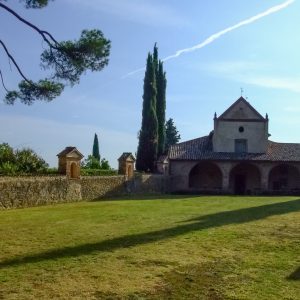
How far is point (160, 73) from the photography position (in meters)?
49.9

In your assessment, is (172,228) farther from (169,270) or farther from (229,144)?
(229,144)

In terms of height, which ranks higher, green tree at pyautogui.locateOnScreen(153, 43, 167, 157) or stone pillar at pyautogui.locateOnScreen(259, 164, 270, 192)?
green tree at pyautogui.locateOnScreen(153, 43, 167, 157)

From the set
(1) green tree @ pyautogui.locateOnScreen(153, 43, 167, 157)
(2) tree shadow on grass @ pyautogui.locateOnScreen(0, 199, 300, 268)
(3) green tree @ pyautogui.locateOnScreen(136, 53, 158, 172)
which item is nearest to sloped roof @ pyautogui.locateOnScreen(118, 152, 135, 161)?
(3) green tree @ pyautogui.locateOnScreen(136, 53, 158, 172)

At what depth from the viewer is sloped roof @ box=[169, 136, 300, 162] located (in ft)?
140

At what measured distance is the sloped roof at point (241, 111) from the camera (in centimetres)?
4394

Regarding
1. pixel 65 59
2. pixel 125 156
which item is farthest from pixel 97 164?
pixel 65 59

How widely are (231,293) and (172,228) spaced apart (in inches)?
245

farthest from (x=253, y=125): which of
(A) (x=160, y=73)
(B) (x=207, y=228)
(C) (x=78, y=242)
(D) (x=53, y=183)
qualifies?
(C) (x=78, y=242)

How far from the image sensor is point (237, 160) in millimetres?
42406

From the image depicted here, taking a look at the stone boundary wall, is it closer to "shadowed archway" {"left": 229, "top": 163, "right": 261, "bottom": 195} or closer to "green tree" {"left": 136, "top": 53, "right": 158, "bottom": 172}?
"green tree" {"left": 136, "top": 53, "right": 158, "bottom": 172}

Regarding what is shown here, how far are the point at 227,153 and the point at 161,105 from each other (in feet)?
31.4

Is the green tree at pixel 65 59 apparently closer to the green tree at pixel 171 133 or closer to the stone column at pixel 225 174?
the stone column at pixel 225 174

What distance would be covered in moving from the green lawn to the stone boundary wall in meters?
5.62

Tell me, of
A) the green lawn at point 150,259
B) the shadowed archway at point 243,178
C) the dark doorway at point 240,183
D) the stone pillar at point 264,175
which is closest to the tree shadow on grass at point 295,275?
the green lawn at point 150,259
